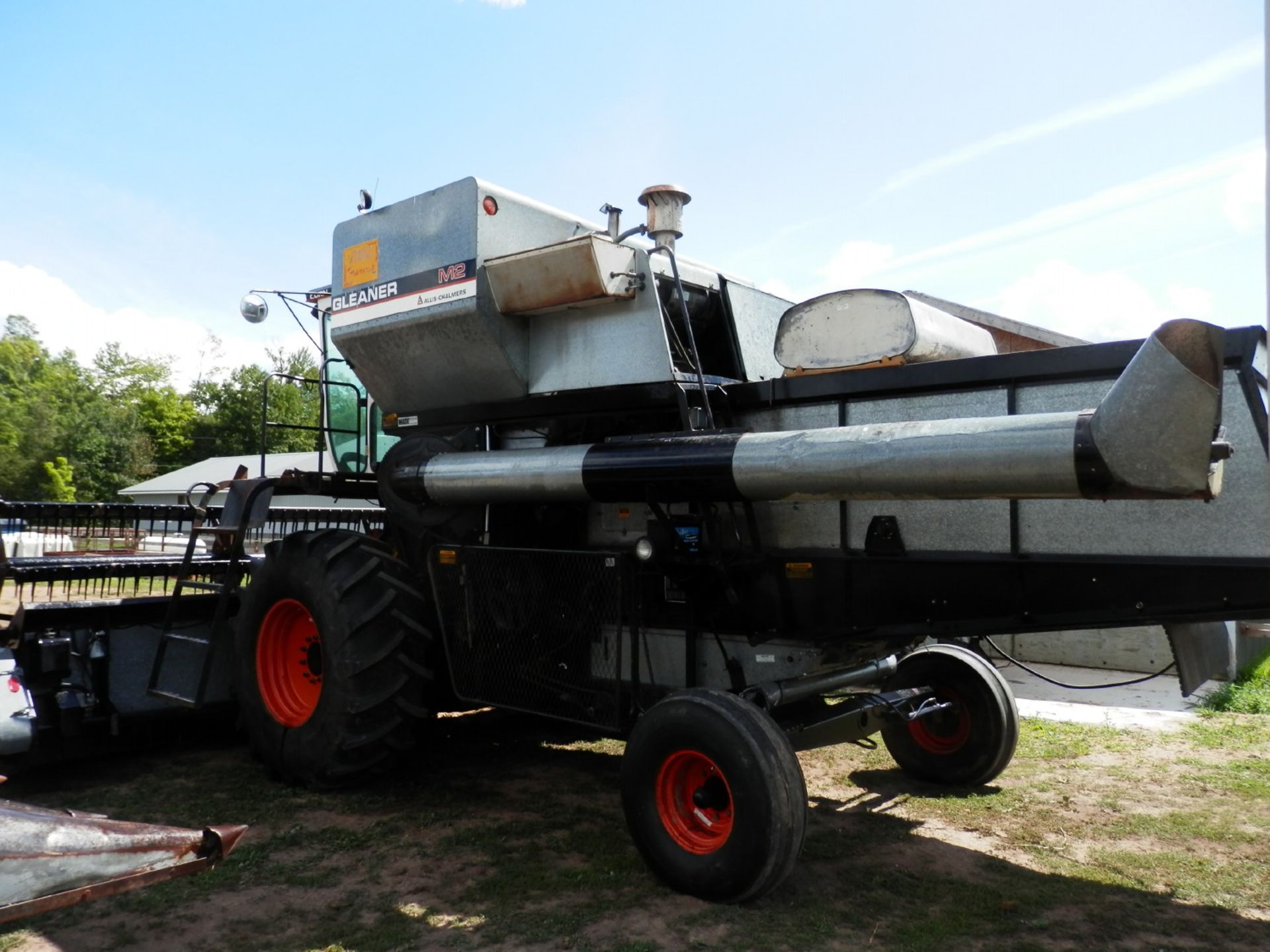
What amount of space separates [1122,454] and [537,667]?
9.94 feet

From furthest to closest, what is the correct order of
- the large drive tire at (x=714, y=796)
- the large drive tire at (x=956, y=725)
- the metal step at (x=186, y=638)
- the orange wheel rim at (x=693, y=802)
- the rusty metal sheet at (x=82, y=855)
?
the metal step at (x=186, y=638) → the large drive tire at (x=956, y=725) → the orange wheel rim at (x=693, y=802) → the large drive tire at (x=714, y=796) → the rusty metal sheet at (x=82, y=855)

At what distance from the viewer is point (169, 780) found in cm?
534

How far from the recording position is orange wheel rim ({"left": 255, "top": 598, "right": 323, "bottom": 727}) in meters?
5.46

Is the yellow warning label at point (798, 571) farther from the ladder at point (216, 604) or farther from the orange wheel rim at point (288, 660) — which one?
the ladder at point (216, 604)

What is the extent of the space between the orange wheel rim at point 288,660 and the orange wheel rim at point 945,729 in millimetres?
3447

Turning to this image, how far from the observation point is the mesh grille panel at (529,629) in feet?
15.6

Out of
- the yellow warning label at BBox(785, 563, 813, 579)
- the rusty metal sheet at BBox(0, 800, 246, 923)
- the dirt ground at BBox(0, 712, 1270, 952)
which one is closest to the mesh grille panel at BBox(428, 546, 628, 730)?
the dirt ground at BBox(0, 712, 1270, 952)

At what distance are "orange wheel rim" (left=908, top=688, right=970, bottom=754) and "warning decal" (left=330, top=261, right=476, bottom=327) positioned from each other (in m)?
3.51

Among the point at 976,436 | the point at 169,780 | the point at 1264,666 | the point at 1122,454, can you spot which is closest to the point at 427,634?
the point at 169,780

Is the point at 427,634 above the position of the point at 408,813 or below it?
above

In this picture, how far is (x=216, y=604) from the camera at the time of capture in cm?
594

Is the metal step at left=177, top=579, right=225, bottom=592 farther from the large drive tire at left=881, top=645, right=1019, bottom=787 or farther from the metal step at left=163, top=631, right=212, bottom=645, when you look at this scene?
the large drive tire at left=881, top=645, right=1019, bottom=787

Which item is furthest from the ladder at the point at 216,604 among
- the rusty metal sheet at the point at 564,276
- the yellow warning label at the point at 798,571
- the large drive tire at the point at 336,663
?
the yellow warning label at the point at 798,571

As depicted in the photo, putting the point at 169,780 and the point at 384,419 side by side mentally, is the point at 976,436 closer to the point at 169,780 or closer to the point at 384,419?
the point at 384,419
